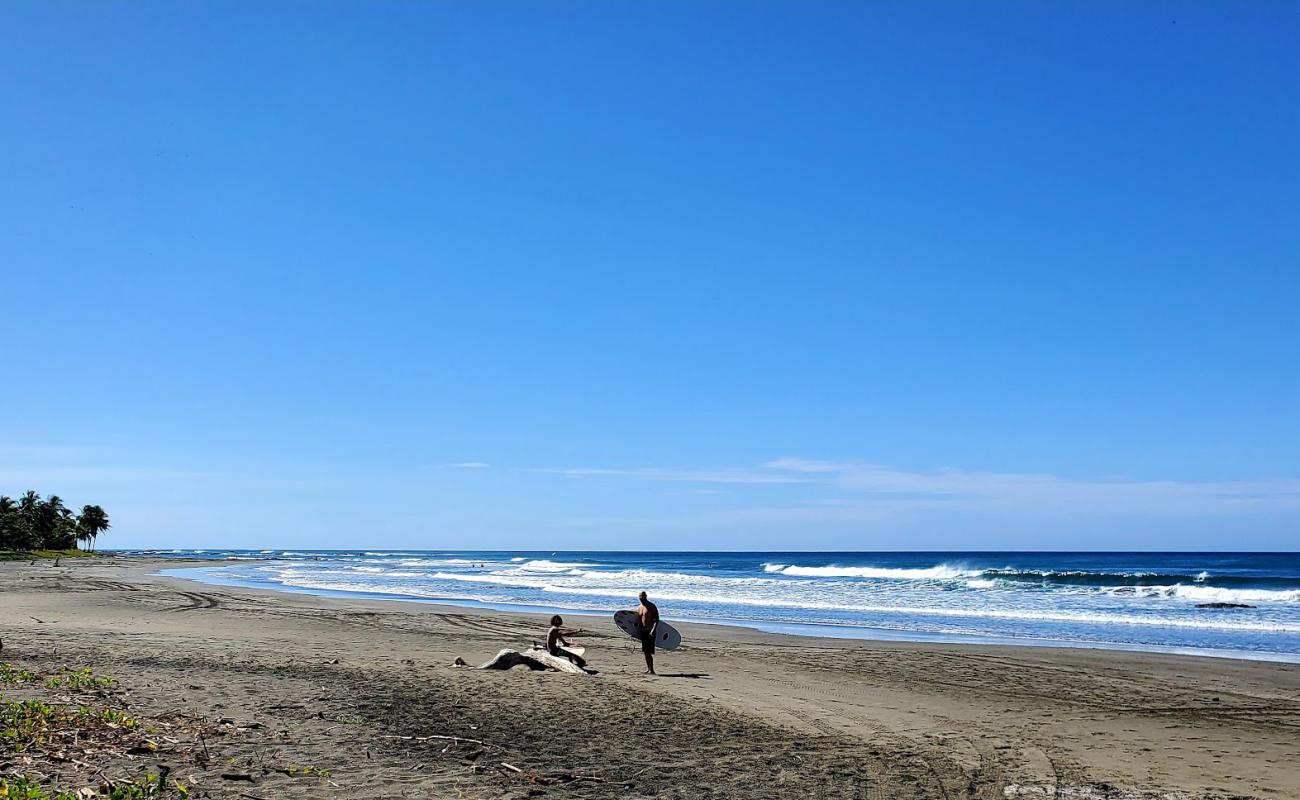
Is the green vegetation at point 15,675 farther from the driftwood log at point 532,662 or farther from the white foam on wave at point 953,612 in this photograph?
the white foam on wave at point 953,612

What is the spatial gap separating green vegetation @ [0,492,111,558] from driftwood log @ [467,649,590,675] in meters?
92.0

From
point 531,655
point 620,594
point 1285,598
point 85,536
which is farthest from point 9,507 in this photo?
point 1285,598

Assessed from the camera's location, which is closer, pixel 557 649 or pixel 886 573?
pixel 557 649

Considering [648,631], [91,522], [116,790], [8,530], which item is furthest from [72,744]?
[91,522]

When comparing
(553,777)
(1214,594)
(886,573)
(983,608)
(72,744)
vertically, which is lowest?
(886,573)

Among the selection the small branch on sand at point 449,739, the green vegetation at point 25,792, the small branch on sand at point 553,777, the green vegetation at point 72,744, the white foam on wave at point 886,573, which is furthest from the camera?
the white foam on wave at point 886,573

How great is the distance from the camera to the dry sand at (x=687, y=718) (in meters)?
8.08

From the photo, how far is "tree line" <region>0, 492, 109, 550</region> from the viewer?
287 ft

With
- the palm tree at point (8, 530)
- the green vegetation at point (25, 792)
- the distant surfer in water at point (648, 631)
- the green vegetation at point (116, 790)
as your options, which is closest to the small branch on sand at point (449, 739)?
the green vegetation at point (116, 790)

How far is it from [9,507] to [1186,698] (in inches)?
4637

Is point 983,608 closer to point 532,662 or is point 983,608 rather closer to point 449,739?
point 532,662

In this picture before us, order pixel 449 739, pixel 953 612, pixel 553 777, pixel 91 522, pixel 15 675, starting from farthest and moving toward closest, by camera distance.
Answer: pixel 91 522 < pixel 953 612 < pixel 15 675 < pixel 449 739 < pixel 553 777

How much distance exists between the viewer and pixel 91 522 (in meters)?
122

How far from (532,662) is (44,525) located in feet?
376
